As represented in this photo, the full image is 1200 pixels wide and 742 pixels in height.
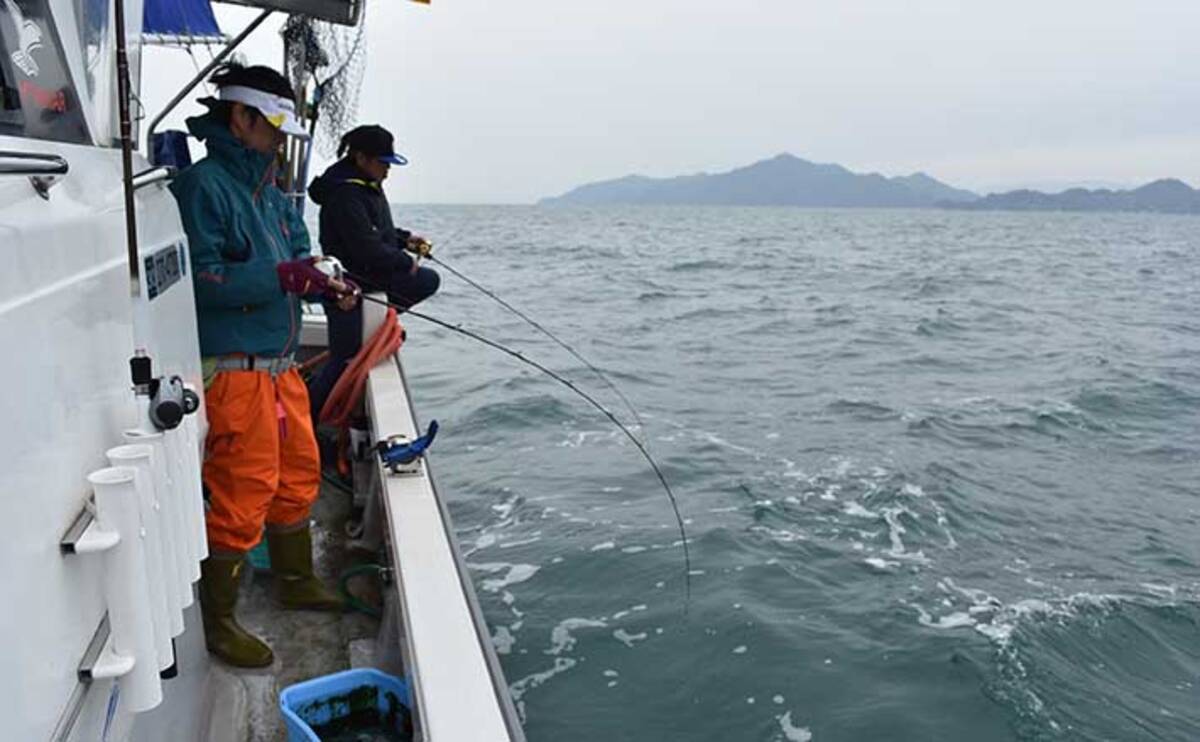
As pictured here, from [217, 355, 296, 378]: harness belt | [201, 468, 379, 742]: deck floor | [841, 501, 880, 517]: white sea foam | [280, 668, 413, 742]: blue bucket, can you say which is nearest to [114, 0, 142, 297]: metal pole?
[217, 355, 296, 378]: harness belt

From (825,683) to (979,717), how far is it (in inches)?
25.3

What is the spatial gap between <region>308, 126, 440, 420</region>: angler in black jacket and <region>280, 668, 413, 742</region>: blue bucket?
213 cm

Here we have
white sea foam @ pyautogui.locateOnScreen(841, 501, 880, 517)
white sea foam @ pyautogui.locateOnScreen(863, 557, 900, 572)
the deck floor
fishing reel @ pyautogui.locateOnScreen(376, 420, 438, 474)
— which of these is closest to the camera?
the deck floor

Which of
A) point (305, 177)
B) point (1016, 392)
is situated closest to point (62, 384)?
point (305, 177)

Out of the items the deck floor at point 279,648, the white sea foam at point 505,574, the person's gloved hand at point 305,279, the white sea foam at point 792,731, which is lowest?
the white sea foam at point 792,731

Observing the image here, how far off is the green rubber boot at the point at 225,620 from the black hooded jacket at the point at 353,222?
6.91 feet

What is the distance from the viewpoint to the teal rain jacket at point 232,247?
2508 mm

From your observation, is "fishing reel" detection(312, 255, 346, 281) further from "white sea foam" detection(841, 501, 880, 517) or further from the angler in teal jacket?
"white sea foam" detection(841, 501, 880, 517)

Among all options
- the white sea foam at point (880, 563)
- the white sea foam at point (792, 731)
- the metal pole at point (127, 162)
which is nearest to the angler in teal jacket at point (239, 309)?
the metal pole at point (127, 162)

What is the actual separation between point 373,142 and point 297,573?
2.13 meters

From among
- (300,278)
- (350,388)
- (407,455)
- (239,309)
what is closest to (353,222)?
(350,388)

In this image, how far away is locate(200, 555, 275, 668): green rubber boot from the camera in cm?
270

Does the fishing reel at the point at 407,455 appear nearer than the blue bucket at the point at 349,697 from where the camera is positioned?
No

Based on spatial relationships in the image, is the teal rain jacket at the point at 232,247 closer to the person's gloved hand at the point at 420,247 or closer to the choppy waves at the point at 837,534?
the choppy waves at the point at 837,534
